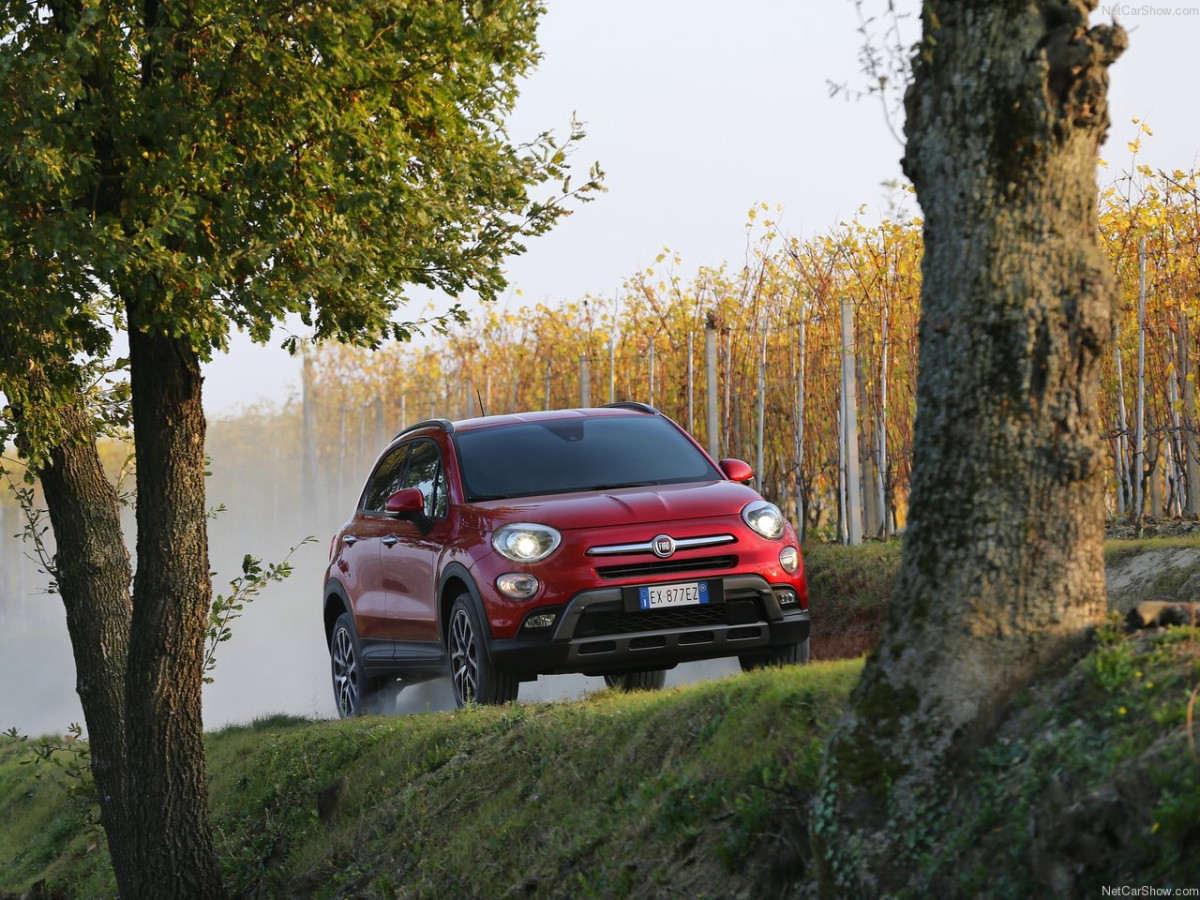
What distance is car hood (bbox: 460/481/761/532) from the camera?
371 inches

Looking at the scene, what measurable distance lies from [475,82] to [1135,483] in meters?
6.50

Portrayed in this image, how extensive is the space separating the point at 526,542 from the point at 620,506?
24.6 inches

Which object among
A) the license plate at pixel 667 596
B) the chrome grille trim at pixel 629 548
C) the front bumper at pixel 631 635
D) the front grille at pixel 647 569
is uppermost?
the chrome grille trim at pixel 629 548

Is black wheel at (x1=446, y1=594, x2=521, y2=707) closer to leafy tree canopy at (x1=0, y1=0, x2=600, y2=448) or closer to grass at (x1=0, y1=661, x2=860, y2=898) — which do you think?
grass at (x1=0, y1=661, x2=860, y2=898)

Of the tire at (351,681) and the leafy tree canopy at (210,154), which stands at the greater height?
the leafy tree canopy at (210,154)

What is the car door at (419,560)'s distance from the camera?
1030 centimetres

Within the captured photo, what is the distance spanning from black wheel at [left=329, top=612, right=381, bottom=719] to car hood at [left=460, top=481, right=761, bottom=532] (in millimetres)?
2402

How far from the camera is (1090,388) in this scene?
5242 mm

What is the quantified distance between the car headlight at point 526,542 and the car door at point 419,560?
2.57 feet

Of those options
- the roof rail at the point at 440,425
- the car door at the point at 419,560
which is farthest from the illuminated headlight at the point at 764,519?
the roof rail at the point at 440,425

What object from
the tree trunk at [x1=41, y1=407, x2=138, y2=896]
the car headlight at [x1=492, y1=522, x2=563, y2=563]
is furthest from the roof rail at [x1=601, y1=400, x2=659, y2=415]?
the tree trunk at [x1=41, y1=407, x2=138, y2=896]

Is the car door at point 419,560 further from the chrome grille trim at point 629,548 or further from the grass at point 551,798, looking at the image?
the chrome grille trim at point 629,548

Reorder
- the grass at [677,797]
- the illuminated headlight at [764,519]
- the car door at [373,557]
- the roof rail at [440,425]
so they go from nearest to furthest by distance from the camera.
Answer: the grass at [677,797]
the illuminated headlight at [764,519]
the roof rail at [440,425]
the car door at [373,557]

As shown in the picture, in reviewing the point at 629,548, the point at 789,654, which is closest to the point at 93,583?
the point at 629,548
